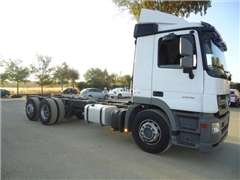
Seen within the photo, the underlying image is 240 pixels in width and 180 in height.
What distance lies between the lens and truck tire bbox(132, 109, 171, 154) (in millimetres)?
4043

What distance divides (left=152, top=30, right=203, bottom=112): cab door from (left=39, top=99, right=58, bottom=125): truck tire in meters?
4.42

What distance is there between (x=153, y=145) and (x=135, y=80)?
5.50ft

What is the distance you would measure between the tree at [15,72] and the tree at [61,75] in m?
5.45

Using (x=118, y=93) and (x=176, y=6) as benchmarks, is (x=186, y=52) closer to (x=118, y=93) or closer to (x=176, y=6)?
(x=176, y=6)

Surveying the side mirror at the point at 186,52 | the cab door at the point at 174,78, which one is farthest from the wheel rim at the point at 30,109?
the side mirror at the point at 186,52

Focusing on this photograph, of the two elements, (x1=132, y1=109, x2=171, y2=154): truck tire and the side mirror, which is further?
(x1=132, y1=109, x2=171, y2=154): truck tire

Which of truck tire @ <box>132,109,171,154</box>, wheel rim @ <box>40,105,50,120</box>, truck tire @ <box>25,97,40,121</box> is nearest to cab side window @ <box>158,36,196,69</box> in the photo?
truck tire @ <box>132,109,171,154</box>

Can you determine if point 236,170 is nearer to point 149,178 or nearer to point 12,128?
point 149,178

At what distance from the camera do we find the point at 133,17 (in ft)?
57.3

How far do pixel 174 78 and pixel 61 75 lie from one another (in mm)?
36553

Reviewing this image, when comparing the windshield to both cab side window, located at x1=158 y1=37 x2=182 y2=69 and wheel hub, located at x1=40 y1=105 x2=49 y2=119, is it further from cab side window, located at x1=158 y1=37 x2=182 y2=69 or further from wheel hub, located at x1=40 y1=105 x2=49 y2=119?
wheel hub, located at x1=40 y1=105 x2=49 y2=119

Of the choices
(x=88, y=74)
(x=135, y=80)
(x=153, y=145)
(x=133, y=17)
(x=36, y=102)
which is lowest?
(x=153, y=145)

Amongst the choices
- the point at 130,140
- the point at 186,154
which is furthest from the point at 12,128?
the point at 186,154

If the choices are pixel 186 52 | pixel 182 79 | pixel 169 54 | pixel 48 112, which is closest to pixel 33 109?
pixel 48 112
